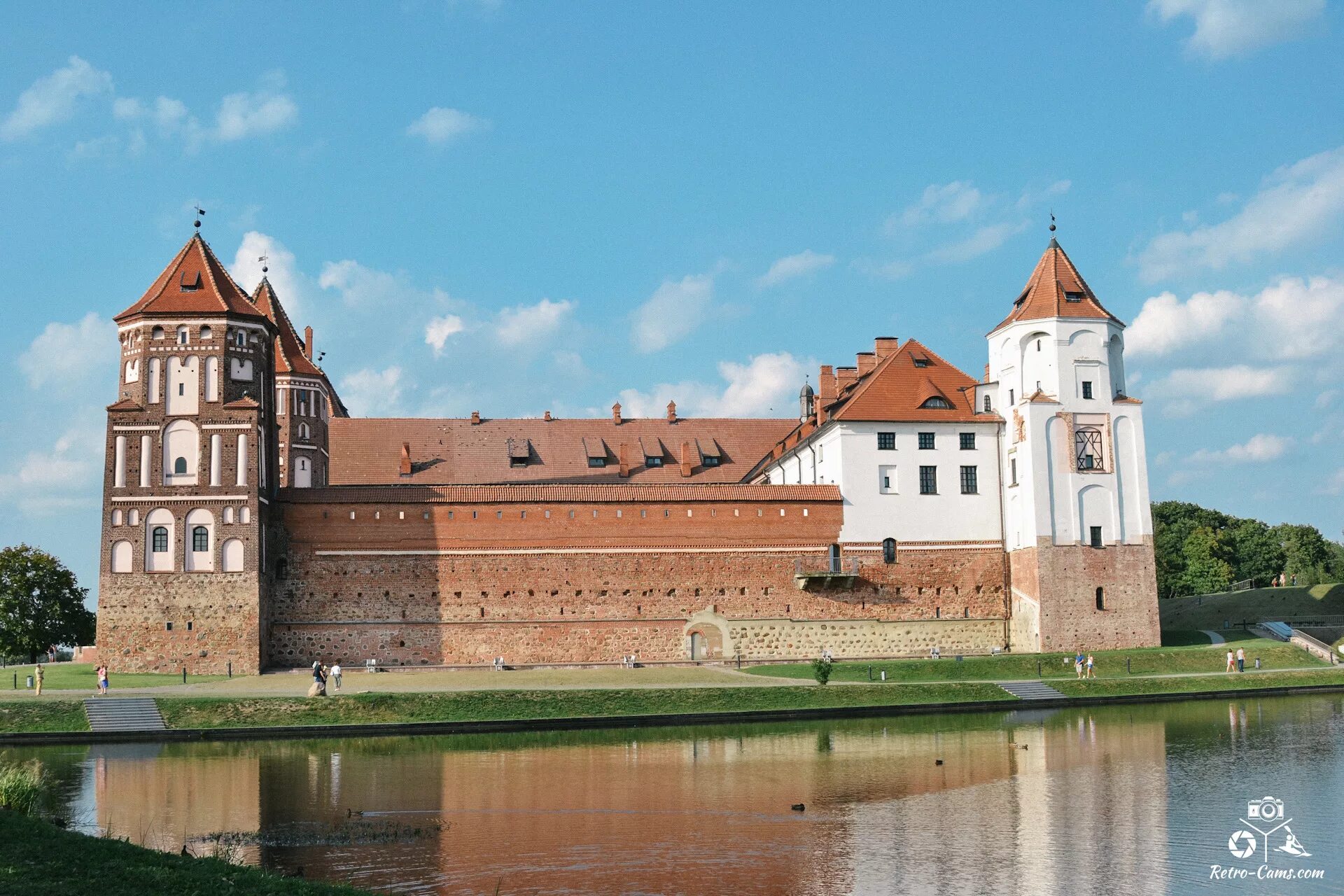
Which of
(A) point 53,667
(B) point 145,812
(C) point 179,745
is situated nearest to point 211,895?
(B) point 145,812

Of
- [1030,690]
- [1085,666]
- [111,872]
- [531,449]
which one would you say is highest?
[531,449]

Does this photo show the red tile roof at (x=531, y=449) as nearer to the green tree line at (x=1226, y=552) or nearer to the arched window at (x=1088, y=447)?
the arched window at (x=1088, y=447)

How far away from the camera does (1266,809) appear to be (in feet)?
63.5

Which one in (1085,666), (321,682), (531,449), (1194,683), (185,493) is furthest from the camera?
(531,449)

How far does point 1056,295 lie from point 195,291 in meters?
28.4

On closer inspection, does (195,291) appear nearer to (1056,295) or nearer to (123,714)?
(123,714)

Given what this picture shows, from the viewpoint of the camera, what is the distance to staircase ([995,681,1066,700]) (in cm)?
3672

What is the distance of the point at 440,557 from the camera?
142ft

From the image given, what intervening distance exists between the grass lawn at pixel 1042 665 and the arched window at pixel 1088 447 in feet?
20.6

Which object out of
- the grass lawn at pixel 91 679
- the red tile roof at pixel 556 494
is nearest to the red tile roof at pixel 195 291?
the red tile roof at pixel 556 494

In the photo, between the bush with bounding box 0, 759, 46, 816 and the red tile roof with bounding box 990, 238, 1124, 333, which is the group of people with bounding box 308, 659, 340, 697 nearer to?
the bush with bounding box 0, 759, 46, 816

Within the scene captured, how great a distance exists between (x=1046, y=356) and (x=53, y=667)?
34.2 m

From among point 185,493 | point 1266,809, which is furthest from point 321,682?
point 1266,809

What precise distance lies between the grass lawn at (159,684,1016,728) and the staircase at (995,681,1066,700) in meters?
0.97
